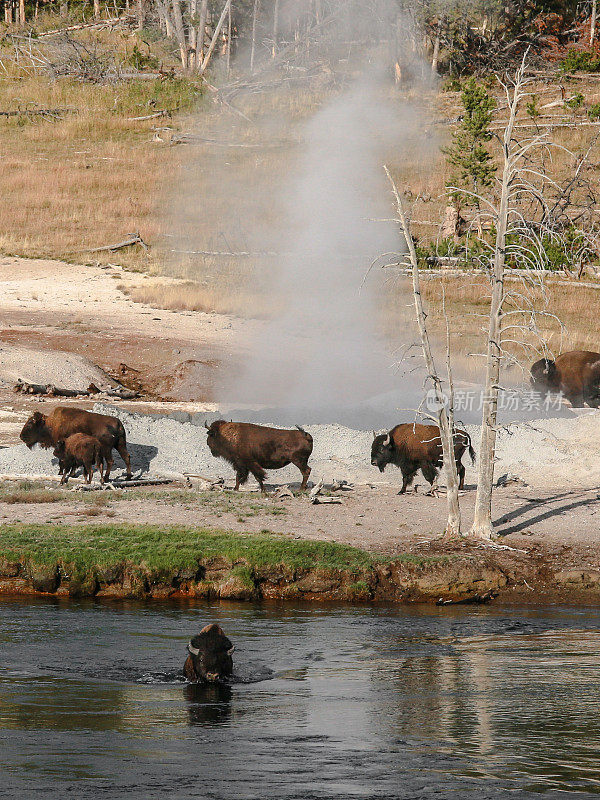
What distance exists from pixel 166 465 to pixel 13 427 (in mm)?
4103

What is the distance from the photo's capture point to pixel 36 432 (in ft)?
59.2

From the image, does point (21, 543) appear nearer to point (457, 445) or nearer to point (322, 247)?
point (457, 445)

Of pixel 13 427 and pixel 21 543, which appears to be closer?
pixel 21 543

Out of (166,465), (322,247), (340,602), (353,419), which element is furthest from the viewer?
(322,247)

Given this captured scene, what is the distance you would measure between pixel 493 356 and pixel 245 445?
4542 millimetres

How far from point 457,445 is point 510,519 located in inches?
63.4

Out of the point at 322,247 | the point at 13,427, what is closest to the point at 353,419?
the point at 13,427

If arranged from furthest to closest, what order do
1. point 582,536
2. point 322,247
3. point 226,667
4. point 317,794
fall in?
1. point 322,247
2. point 582,536
3. point 226,667
4. point 317,794

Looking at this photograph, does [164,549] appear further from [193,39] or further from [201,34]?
[193,39]

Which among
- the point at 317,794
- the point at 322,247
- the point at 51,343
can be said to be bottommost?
the point at 317,794

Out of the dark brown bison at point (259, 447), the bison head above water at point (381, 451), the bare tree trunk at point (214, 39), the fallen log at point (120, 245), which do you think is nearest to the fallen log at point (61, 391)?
the dark brown bison at point (259, 447)

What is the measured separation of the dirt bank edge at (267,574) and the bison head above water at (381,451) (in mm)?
3997

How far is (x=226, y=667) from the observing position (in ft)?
31.6

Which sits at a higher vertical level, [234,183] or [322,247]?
[234,183]
